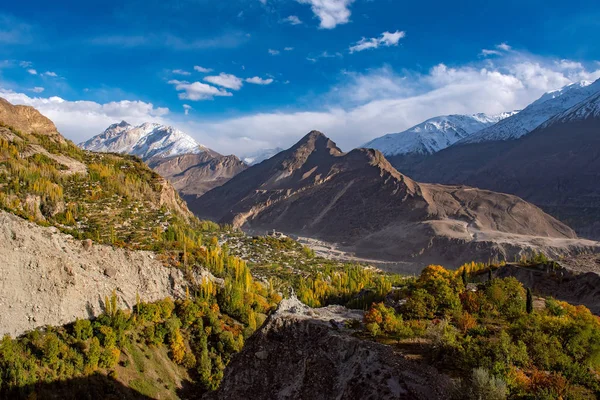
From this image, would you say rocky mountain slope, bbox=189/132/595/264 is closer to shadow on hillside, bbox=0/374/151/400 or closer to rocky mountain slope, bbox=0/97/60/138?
rocky mountain slope, bbox=0/97/60/138

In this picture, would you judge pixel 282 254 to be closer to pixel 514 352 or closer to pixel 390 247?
pixel 390 247

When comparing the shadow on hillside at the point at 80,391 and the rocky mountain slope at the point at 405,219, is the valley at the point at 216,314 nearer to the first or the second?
the shadow on hillside at the point at 80,391

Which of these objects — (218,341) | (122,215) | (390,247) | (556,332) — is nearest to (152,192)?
(122,215)

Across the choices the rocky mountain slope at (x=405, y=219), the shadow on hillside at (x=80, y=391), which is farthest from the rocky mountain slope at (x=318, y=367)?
the rocky mountain slope at (x=405, y=219)

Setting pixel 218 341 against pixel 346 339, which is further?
pixel 218 341

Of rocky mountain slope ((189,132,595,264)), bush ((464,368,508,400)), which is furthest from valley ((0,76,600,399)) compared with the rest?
rocky mountain slope ((189,132,595,264))

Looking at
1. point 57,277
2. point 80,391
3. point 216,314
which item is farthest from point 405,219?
point 80,391

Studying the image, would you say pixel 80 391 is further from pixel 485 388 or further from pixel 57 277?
pixel 485 388
